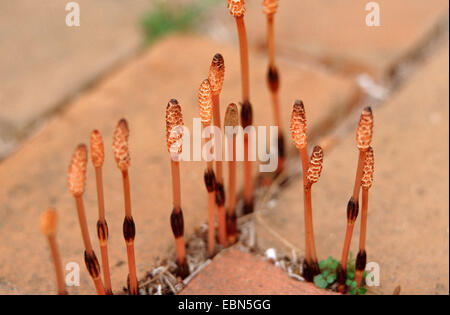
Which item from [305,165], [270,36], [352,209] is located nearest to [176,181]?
[305,165]

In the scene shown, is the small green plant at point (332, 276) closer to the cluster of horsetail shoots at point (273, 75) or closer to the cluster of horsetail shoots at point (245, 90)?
the cluster of horsetail shoots at point (245, 90)

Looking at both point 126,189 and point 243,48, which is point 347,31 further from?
point 126,189

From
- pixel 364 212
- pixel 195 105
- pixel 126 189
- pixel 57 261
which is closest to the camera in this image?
pixel 57 261

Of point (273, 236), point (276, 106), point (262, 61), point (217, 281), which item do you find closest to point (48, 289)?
point (217, 281)

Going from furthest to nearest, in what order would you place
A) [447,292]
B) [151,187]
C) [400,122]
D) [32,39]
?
[32,39]
[400,122]
[151,187]
[447,292]

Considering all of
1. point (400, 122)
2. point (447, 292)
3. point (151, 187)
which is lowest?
point (447, 292)

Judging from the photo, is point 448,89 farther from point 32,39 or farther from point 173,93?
point 32,39
